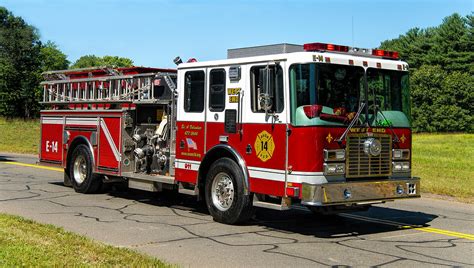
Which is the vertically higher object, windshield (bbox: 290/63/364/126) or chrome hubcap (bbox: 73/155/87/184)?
windshield (bbox: 290/63/364/126)

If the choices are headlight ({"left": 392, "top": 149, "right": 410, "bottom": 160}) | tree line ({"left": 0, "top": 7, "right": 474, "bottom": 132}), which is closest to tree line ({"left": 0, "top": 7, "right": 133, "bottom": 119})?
tree line ({"left": 0, "top": 7, "right": 474, "bottom": 132})

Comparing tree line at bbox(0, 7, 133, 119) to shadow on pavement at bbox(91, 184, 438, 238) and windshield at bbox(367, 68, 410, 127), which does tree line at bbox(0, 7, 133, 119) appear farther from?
windshield at bbox(367, 68, 410, 127)

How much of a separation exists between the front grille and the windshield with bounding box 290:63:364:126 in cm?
37

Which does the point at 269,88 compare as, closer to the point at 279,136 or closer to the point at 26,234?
the point at 279,136

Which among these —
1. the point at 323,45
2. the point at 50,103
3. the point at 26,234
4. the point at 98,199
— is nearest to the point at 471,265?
the point at 323,45

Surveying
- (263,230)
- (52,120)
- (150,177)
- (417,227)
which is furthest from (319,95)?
(52,120)

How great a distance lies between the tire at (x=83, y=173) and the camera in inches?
488

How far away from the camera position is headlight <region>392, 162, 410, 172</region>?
8.82 meters

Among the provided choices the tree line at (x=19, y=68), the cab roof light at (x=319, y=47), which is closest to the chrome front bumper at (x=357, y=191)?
the cab roof light at (x=319, y=47)

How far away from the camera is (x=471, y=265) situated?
21.7 feet

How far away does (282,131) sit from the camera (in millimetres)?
8195

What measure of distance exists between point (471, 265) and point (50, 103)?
10523 mm

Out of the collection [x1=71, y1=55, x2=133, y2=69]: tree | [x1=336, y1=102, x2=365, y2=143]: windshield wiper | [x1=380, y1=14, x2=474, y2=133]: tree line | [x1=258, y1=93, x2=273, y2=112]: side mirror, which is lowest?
[x1=336, y1=102, x2=365, y2=143]: windshield wiper

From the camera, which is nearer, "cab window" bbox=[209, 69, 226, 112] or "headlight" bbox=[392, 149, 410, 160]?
"headlight" bbox=[392, 149, 410, 160]
